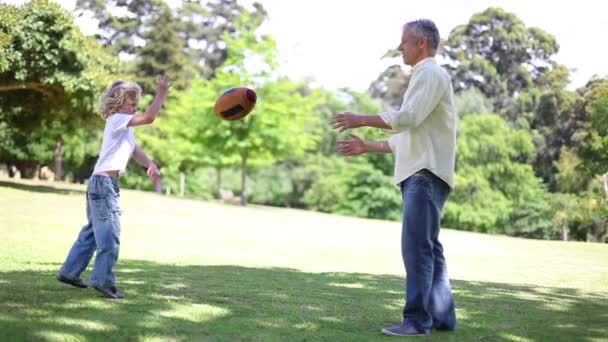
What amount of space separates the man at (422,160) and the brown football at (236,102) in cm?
273

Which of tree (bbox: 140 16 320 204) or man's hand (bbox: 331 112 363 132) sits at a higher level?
tree (bbox: 140 16 320 204)

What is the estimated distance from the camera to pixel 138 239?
16.0 m

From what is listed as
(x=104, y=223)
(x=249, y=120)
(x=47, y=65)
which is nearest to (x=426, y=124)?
(x=104, y=223)

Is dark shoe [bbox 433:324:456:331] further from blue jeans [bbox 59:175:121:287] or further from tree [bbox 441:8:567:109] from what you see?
tree [bbox 441:8:567:109]

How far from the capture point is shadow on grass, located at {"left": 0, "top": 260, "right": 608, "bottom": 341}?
4238 millimetres

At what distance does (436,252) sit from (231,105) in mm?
3348

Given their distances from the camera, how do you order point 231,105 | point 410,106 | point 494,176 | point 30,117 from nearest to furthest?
point 410,106 < point 231,105 < point 30,117 < point 494,176

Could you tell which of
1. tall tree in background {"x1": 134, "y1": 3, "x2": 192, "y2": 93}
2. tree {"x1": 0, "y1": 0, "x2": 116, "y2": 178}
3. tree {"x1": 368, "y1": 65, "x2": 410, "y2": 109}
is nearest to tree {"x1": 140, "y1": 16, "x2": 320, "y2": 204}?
tree {"x1": 0, "y1": 0, "x2": 116, "y2": 178}

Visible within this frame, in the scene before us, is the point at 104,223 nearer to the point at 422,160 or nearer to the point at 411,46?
the point at 422,160

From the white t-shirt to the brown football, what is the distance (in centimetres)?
181

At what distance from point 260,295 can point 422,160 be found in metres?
2.45

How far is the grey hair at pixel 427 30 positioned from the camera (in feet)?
15.4

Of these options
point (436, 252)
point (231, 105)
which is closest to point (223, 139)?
point (231, 105)

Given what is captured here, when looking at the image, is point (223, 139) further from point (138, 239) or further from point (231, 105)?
point (231, 105)
